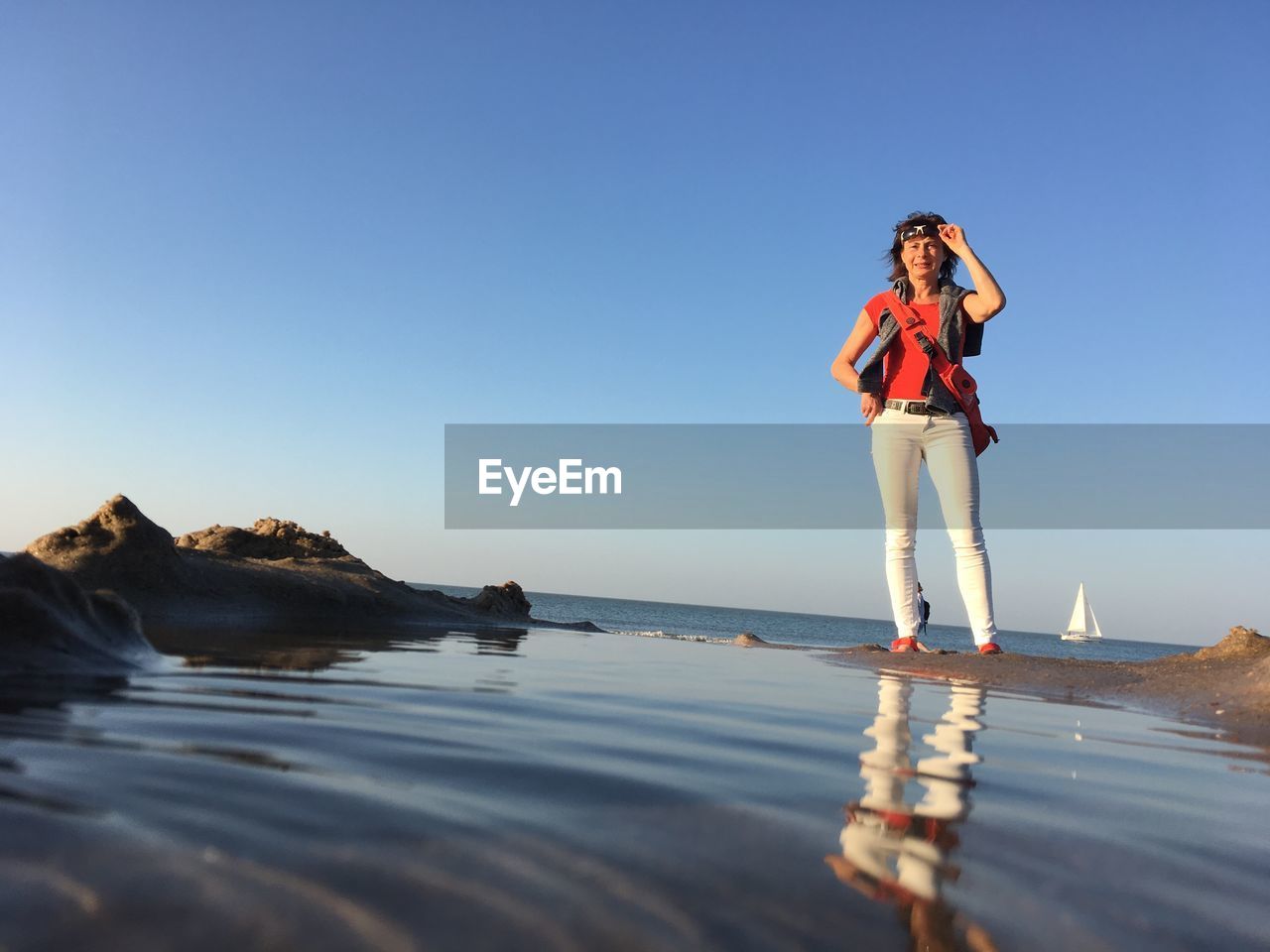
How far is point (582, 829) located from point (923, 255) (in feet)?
16.6

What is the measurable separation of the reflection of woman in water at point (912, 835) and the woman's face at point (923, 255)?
12.8ft

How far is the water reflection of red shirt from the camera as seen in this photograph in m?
5.30

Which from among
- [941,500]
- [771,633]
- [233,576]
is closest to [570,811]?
[941,500]

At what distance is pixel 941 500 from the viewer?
5230 mm

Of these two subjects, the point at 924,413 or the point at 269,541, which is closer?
the point at 924,413

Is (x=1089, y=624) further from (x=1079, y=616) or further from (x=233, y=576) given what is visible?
(x=233, y=576)

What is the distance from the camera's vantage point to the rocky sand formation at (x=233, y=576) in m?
5.80

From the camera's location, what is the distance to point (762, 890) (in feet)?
3.15

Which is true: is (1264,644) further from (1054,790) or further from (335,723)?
(335,723)

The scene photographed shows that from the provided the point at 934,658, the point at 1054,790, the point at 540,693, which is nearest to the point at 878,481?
the point at 934,658

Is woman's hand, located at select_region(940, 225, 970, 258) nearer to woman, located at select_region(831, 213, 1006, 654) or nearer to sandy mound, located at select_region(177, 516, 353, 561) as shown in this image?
woman, located at select_region(831, 213, 1006, 654)

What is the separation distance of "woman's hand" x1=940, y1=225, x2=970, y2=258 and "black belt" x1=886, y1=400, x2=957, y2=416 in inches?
36.2

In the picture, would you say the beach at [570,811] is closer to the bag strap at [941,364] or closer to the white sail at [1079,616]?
the bag strap at [941,364]

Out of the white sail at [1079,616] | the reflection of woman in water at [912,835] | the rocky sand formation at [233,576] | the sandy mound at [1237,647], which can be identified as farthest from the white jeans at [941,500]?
the white sail at [1079,616]
